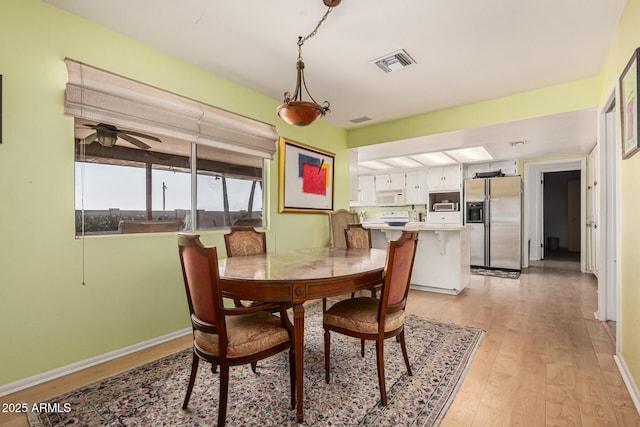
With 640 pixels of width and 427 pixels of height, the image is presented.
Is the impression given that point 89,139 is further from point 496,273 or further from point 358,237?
point 496,273

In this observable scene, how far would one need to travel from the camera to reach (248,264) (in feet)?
6.64

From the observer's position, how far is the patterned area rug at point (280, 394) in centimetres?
158

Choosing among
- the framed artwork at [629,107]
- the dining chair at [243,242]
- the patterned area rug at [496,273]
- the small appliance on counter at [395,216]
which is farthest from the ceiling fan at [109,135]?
the small appliance on counter at [395,216]

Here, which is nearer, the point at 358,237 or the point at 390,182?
the point at 358,237

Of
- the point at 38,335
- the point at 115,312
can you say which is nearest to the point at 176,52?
the point at 115,312

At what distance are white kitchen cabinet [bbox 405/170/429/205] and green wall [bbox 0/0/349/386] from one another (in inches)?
214

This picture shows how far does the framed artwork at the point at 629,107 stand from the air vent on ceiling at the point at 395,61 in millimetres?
1435

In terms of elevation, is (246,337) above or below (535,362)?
above

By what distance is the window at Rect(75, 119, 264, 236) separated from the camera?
88.7 inches

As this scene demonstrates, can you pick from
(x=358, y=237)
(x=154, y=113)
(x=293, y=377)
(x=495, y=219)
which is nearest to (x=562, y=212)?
(x=495, y=219)

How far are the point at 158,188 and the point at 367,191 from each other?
18.3ft

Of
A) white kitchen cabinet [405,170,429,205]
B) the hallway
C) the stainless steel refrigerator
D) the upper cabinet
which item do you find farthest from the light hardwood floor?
white kitchen cabinet [405,170,429,205]

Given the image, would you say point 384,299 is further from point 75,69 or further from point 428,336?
point 75,69

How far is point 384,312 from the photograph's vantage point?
174 centimetres
